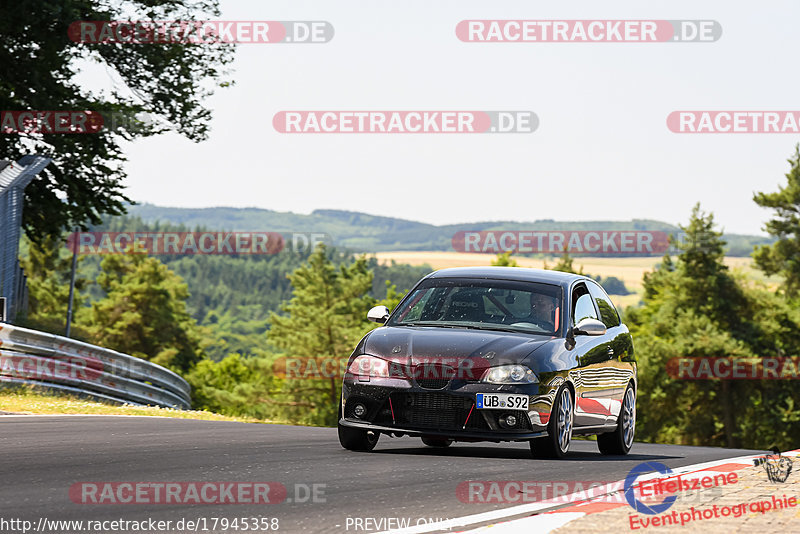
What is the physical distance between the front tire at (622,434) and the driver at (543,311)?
1840mm

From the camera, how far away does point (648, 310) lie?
92.9m

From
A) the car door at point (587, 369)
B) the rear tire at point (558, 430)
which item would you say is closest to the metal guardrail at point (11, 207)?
the car door at point (587, 369)

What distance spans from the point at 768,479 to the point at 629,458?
304cm

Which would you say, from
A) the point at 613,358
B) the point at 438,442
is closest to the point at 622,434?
the point at 613,358

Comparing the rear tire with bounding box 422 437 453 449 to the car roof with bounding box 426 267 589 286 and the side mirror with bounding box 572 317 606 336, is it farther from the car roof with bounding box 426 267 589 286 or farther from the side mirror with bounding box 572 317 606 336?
the side mirror with bounding box 572 317 606 336

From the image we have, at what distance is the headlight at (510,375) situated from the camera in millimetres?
8898

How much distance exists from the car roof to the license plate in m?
1.83

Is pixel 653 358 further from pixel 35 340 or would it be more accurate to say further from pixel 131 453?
pixel 131 453

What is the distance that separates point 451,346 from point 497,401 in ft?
1.95

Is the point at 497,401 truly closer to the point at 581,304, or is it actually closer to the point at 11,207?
the point at 581,304

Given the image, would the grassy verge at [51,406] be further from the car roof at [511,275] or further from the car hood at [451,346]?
the car hood at [451,346]

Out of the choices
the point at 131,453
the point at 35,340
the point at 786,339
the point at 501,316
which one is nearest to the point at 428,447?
the point at 501,316

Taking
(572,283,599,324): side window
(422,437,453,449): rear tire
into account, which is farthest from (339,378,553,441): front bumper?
(422,437,453,449): rear tire

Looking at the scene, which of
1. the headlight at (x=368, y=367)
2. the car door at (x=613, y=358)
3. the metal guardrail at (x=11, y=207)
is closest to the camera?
the headlight at (x=368, y=367)
